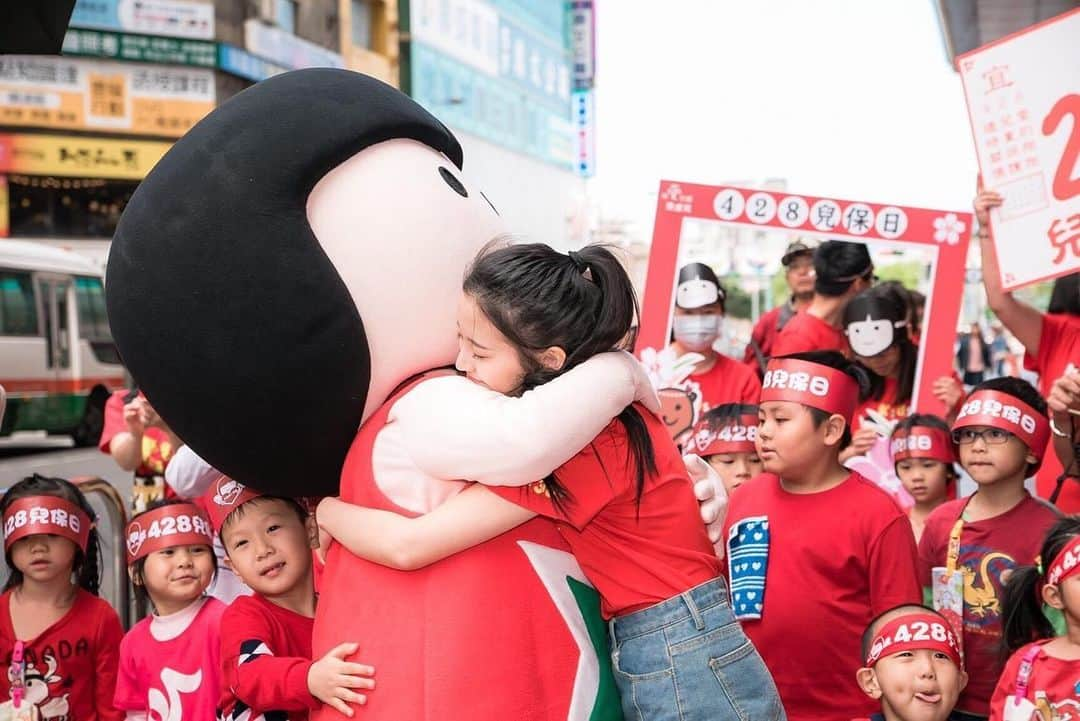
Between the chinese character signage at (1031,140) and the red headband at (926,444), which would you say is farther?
the red headband at (926,444)

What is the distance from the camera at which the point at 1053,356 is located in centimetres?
454

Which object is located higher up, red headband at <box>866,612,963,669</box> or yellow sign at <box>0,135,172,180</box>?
yellow sign at <box>0,135,172,180</box>

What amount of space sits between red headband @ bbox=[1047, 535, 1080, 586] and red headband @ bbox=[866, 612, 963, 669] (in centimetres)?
32

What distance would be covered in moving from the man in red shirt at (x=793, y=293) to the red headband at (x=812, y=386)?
3275mm

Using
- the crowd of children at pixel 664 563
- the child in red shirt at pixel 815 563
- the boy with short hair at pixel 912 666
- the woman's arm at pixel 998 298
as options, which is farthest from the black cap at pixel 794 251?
the boy with short hair at pixel 912 666

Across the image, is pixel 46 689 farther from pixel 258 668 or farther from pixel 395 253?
pixel 395 253

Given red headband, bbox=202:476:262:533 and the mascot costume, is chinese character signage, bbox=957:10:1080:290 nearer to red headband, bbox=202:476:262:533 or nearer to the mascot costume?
the mascot costume

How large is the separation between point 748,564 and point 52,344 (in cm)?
1482

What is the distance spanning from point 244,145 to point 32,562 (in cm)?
213

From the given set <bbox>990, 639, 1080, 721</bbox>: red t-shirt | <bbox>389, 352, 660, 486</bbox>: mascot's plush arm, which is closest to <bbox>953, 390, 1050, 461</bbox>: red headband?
<bbox>990, 639, 1080, 721</bbox>: red t-shirt

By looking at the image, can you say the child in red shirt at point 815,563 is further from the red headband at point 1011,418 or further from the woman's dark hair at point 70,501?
the woman's dark hair at point 70,501

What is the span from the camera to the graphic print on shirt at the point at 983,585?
374 cm

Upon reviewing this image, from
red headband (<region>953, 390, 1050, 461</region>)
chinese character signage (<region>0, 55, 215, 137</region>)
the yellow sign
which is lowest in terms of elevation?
A: red headband (<region>953, 390, 1050, 461</region>)

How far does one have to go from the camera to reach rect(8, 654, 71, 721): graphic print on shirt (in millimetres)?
3762
